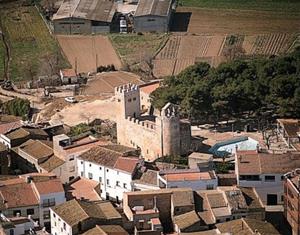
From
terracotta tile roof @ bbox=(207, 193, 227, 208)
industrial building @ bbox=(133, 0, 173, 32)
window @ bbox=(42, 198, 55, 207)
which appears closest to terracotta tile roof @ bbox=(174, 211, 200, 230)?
terracotta tile roof @ bbox=(207, 193, 227, 208)

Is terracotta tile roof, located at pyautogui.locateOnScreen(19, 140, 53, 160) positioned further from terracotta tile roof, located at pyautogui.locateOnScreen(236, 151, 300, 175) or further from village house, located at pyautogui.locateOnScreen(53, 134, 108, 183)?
terracotta tile roof, located at pyautogui.locateOnScreen(236, 151, 300, 175)

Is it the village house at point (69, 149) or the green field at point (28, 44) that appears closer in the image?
the village house at point (69, 149)

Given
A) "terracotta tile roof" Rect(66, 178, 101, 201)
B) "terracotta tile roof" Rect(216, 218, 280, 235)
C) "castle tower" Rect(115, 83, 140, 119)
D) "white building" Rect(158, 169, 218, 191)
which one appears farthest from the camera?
"castle tower" Rect(115, 83, 140, 119)

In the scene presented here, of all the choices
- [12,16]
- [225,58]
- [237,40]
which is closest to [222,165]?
[225,58]

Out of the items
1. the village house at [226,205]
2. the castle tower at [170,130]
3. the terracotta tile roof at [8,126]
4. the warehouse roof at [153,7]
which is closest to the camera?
the village house at [226,205]

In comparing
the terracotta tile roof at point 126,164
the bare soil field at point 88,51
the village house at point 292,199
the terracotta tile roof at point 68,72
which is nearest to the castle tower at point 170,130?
the terracotta tile roof at point 126,164

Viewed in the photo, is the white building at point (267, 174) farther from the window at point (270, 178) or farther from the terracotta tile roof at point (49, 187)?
the terracotta tile roof at point (49, 187)
